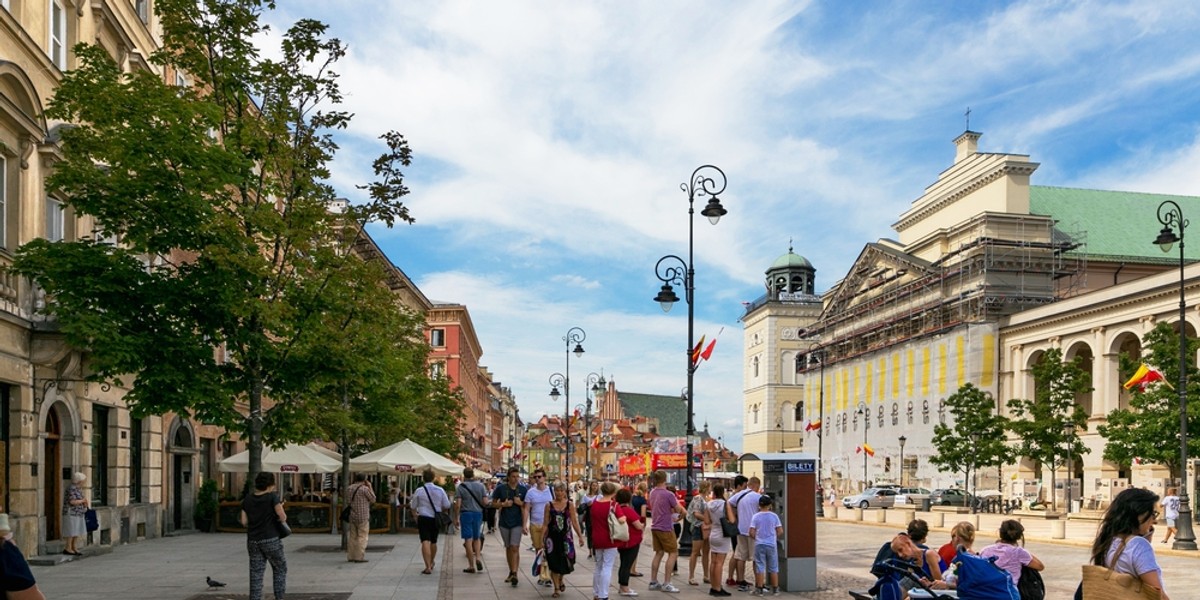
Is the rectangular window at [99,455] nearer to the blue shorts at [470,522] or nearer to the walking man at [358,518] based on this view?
the walking man at [358,518]

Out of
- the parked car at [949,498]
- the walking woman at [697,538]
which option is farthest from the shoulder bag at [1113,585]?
the parked car at [949,498]

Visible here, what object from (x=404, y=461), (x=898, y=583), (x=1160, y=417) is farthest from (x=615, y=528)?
(x=1160, y=417)

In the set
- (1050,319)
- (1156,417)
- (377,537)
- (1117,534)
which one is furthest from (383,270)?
(1050,319)

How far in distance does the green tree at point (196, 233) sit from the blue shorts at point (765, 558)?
7.03 metres

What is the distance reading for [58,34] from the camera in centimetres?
2419

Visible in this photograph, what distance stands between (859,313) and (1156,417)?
2415 inches

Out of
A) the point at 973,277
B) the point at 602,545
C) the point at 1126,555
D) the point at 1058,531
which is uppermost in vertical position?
the point at 973,277

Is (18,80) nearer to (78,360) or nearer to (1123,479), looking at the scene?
(78,360)

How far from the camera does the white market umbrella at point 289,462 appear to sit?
1289 inches

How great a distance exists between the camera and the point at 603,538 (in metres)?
16.2

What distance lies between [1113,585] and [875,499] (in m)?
65.5

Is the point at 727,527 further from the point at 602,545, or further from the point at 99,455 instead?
the point at 99,455

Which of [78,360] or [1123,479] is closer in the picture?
[78,360]

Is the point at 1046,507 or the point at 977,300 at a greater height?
the point at 977,300
